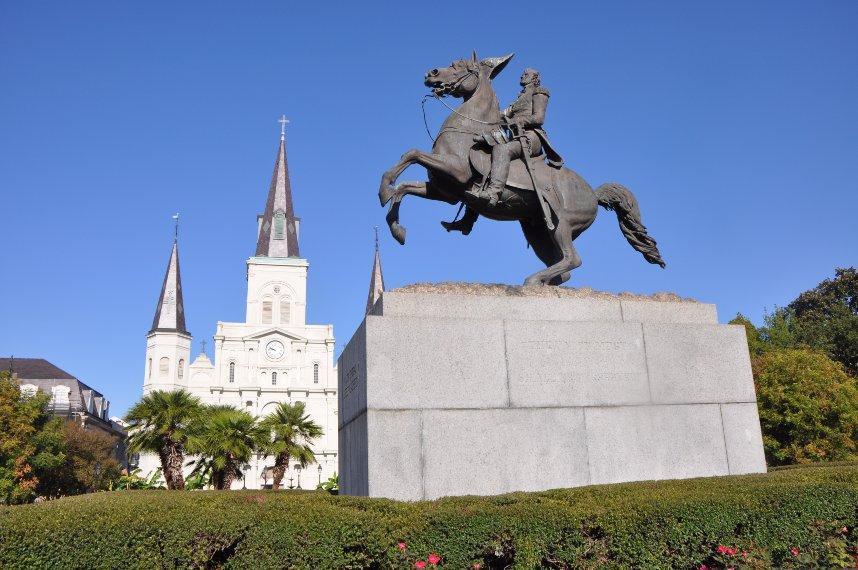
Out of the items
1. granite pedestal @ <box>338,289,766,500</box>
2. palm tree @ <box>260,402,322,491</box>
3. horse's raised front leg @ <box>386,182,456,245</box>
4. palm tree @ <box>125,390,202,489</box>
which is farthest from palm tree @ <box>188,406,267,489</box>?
horse's raised front leg @ <box>386,182,456,245</box>

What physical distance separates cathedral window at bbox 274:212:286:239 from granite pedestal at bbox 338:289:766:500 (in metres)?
84.3

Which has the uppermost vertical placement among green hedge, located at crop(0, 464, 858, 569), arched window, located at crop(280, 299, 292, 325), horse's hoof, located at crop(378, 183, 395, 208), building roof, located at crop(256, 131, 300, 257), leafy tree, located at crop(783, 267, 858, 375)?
building roof, located at crop(256, 131, 300, 257)

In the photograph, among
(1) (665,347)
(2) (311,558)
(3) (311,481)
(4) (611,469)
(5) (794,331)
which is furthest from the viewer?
(3) (311,481)

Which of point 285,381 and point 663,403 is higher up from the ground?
point 285,381

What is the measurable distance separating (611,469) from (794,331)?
4305 cm

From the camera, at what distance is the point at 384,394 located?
795 cm

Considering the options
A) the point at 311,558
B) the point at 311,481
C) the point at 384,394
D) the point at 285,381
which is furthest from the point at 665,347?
the point at 285,381

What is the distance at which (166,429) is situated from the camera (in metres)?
29.8

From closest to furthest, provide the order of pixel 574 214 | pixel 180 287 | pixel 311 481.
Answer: pixel 574 214 < pixel 311 481 < pixel 180 287

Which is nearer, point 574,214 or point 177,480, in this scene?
point 574,214

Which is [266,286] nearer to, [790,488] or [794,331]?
[794,331]

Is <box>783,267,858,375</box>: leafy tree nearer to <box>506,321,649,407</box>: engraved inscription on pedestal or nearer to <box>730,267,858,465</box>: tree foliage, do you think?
<box>730,267,858,465</box>: tree foliage

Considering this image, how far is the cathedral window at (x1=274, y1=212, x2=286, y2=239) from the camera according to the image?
91.5m

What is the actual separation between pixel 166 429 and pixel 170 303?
5896 centimetres
